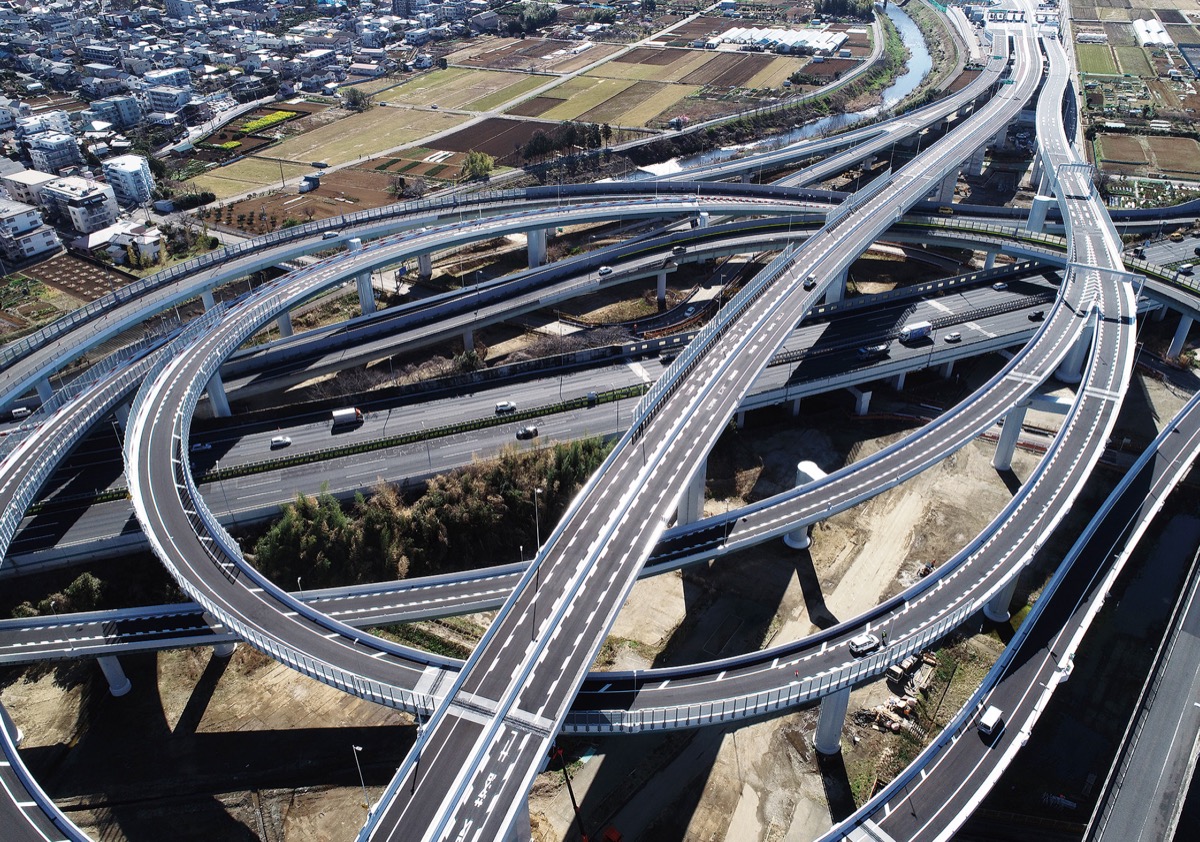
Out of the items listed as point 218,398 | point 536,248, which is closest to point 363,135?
point 536,248

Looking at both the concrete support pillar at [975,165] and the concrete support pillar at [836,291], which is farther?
the concrete support pillar at [975,165]

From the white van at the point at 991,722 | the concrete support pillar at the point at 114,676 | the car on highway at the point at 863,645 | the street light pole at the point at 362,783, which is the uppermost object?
the car on highway at the point at 863,645

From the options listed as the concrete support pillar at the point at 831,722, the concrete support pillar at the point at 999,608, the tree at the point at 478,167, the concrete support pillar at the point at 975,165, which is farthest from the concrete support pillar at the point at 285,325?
the concrete support pillar at the point at 975,165

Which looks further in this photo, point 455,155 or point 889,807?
point 455,155

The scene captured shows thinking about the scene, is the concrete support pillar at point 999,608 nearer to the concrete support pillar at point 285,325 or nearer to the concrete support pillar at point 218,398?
the concrete support pillar at point 218,398

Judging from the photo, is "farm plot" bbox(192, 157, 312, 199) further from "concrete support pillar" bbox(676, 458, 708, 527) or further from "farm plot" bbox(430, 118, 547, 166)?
"concrete support pillar" bbox(676, 458, 708, 527)

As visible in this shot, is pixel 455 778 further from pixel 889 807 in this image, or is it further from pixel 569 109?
pixel 569 109

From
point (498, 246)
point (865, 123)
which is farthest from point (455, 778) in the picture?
point (865, 123)
